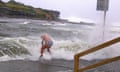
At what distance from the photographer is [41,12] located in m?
85.1

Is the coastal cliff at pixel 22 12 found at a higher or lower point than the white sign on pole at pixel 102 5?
lower

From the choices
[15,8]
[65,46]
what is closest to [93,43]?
[65,46]

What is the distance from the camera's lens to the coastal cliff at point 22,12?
70.2 m

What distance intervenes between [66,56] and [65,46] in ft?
9.93

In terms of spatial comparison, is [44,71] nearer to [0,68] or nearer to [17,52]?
[0,68]

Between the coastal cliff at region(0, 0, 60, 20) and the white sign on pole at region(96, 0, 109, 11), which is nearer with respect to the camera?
the white sign on pole at region(96, 0, 109, 11)

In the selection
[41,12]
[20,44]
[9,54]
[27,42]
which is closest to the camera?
[9,54]

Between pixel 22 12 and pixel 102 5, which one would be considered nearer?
pixel 102 5

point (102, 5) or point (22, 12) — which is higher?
point (102, 5)

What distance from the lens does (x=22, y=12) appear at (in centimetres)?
7600

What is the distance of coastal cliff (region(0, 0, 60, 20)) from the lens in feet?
230

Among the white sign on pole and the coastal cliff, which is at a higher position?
the white sign on pole

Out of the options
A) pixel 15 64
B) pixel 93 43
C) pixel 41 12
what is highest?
pixel 15 64

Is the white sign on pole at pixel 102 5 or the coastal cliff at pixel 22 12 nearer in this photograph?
the white sign on pole at pixel 102 5
